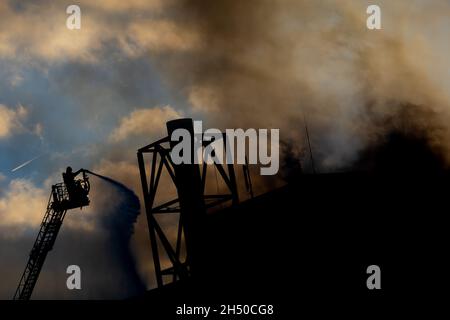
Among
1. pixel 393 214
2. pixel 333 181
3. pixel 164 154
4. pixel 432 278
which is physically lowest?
pixel 432 278

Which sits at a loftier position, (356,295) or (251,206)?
(251,206)

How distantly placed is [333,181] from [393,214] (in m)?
2.07

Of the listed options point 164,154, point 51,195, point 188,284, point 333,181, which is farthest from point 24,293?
point 333,181

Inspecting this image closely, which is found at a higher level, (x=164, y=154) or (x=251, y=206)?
(x=164, y=154)

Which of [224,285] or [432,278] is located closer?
[432,278]

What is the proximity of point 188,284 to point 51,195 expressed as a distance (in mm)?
22847

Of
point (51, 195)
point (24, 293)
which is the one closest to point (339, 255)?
point (51, 195)

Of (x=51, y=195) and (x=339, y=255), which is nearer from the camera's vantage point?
(x=339, y=255)
